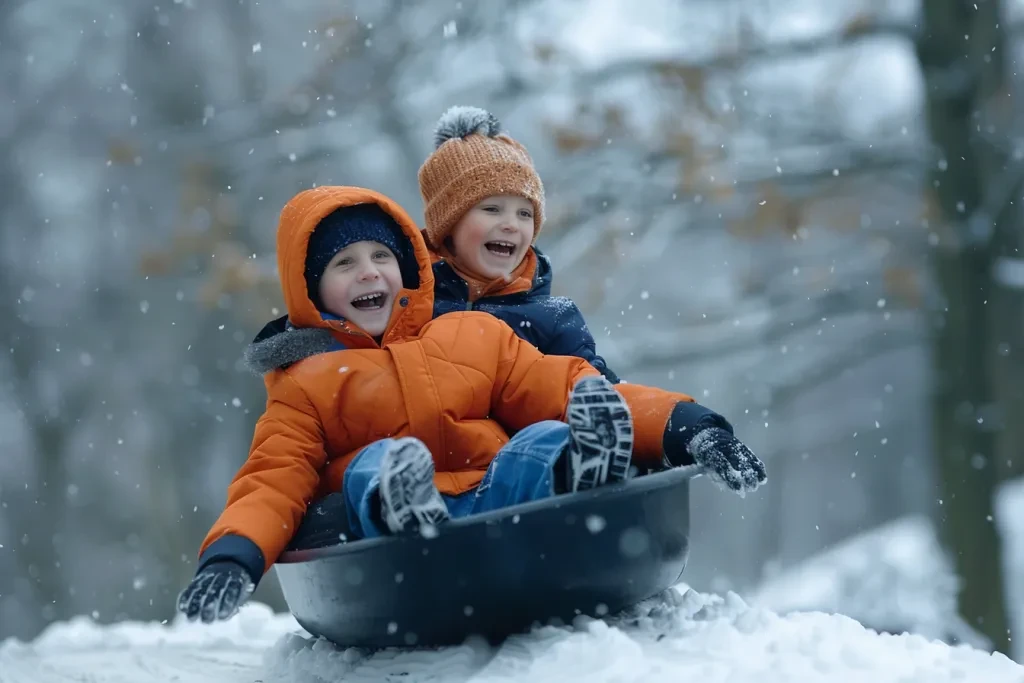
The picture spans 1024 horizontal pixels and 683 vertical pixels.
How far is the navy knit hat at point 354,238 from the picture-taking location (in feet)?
8.73

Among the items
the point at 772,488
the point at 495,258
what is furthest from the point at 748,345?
the point at 772,488

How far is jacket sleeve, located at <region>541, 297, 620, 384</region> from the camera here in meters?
2.93

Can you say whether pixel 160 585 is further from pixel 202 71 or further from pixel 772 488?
pixel 772 488

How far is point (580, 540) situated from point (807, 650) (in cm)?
49

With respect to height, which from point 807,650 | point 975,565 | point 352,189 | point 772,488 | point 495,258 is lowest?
point 772,488

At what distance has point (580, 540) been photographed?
2074 millimetres

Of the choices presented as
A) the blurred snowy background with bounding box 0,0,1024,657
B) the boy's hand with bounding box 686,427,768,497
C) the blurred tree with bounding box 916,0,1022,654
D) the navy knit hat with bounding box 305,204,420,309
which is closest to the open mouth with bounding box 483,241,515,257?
the navy knit hat with bounding box 305,204,420,309

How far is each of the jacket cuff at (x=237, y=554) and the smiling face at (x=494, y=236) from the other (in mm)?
1186

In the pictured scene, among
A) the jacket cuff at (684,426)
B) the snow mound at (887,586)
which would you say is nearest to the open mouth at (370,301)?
the jacket cuff at (684,426)

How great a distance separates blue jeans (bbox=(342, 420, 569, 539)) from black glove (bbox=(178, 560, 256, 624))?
275mm

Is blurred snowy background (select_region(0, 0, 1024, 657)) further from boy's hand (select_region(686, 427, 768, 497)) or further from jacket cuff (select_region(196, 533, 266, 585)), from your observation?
jacket cuff (select_region(196, 533, 266, 585))

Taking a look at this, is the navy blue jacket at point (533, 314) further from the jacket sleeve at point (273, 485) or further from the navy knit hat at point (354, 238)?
the jacket sleeve at point (273, 485)

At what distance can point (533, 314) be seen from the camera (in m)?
2.93

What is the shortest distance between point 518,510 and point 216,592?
609mm
